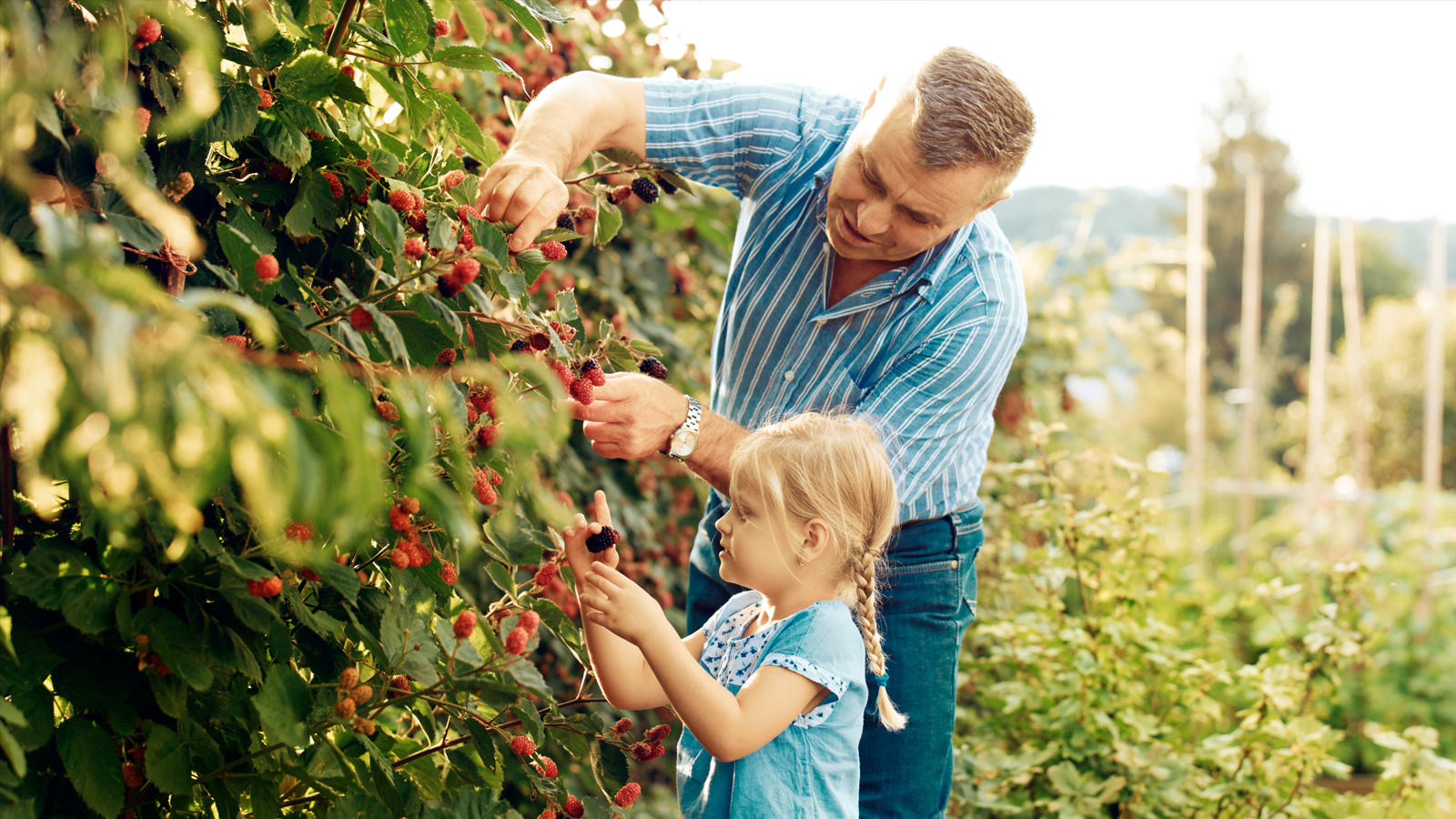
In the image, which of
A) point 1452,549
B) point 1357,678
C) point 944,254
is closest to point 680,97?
point 944,254

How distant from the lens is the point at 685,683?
1.32 metres

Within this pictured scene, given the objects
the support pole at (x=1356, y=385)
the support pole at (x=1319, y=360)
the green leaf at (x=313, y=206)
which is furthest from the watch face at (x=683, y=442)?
the support pole at (x=1319, y=360)

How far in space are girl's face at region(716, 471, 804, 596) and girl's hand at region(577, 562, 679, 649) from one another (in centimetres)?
19

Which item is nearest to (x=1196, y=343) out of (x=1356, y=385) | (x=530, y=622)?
(x=1356, y=385)

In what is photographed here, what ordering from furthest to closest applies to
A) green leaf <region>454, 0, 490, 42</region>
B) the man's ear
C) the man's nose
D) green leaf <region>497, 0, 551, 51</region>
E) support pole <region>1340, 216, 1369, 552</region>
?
support pole <region>1340, 216, 1369, 552</region>
the man's ear
the man's nose
green leaf <region>454, 0, 490, 42</region>
green leaf <region>497, 0, 551, 51</region>

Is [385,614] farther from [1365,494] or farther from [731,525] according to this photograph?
[1365,494]

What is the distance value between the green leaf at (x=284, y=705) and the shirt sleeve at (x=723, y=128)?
98cm

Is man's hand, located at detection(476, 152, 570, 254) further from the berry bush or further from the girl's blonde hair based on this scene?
the girl's blonde hair

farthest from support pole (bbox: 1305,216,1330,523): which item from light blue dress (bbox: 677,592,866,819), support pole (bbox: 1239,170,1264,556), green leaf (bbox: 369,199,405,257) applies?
green leaf (bbox: 369,199,405,257)

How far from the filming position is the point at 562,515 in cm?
69

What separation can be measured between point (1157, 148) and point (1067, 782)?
1442 cm

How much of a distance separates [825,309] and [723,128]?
0.36m

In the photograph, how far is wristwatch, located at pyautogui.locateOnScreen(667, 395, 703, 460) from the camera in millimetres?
1537

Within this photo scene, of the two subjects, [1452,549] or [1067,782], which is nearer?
[1067,782]
